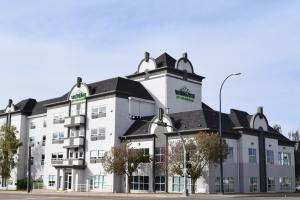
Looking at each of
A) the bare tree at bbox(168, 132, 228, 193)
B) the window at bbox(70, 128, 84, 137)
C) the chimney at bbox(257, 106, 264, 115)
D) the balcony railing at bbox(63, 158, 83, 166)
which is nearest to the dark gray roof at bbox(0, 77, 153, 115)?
the window at bbox(70, 128, 84, 137)

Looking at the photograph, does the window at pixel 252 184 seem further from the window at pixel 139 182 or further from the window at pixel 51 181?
the window at pixel 51 181

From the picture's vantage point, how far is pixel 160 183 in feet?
197

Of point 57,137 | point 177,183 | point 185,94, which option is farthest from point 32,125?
point 177,183

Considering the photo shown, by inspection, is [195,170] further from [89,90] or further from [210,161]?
[89,90]

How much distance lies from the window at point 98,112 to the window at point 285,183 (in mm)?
27341

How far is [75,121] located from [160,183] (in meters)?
18.1

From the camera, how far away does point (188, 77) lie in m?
73.0

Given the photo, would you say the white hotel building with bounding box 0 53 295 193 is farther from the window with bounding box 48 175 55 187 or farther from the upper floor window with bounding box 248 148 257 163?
the window with bounding box 48 175 55 187

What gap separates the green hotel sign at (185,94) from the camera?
7125 centimetres

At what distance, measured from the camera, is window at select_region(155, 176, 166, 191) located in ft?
196

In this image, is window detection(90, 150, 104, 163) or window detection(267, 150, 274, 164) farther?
window detection(90, 150, 104, 163)

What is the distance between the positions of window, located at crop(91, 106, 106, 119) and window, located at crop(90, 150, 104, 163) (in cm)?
515

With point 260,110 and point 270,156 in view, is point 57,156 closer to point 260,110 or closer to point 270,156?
point 260,110

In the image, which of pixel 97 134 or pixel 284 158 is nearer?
pixel 97 134
